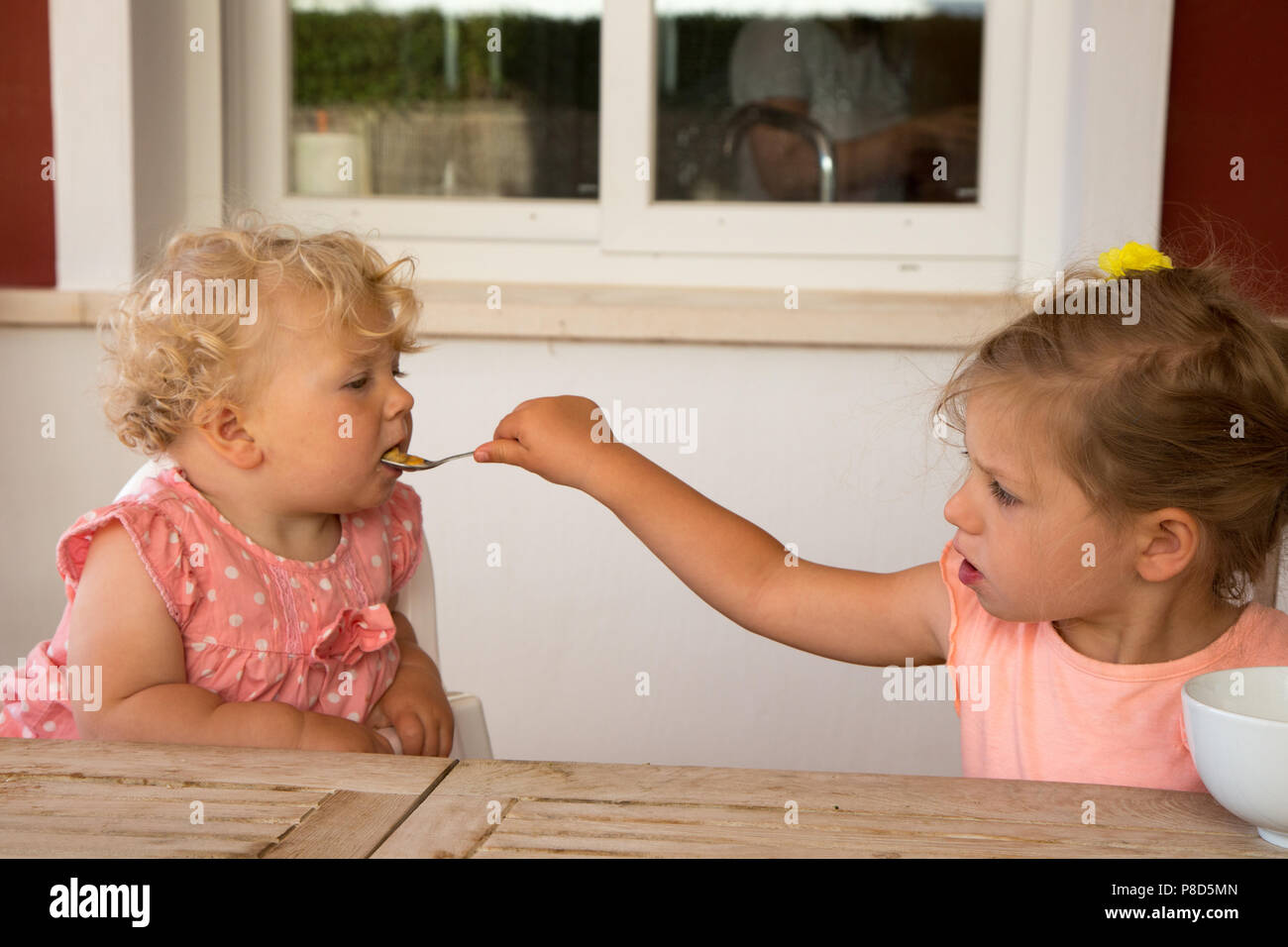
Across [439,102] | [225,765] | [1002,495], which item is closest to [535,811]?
[225,765]

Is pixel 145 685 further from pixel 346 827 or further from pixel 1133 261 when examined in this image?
pixel 1133 261

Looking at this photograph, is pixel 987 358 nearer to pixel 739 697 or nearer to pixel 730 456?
pixel 730 456

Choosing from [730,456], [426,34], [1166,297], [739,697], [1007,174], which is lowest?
[739,697]

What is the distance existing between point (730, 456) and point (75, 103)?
130cm

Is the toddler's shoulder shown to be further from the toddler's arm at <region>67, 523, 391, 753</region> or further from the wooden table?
the wooden table

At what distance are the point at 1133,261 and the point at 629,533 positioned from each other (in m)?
1.33

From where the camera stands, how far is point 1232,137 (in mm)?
2188

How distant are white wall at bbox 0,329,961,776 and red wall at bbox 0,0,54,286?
0.16 m

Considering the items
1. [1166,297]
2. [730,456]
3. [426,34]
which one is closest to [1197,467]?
[1166,297]

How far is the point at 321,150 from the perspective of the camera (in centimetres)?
248

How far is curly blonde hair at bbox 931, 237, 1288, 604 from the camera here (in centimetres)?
100

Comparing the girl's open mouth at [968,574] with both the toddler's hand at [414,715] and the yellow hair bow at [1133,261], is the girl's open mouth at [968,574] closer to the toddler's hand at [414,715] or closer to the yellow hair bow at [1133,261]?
the yellow hair bow at [1133,261]

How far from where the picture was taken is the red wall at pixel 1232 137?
7.07 feet

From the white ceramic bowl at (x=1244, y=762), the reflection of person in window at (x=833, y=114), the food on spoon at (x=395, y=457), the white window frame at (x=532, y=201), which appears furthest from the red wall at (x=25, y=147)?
the white ceramic bowl at (x=1244, y=762)
